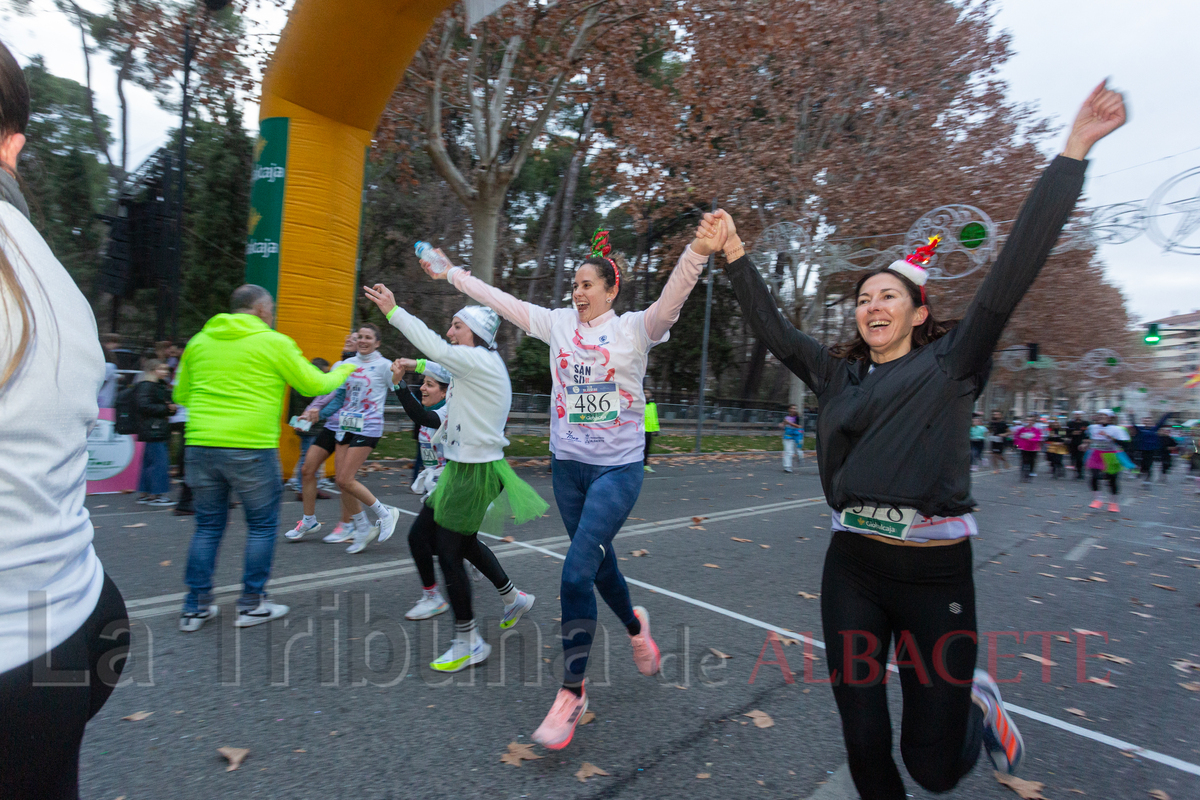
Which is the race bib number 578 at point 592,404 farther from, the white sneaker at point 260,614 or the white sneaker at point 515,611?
the white sneaker at point 260,614

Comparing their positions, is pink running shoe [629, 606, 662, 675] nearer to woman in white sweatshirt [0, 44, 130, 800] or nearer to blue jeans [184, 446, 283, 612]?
blue jeans [184, 446, 283, 612]

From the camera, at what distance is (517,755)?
2.98 metres

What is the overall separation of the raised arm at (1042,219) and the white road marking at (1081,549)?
7.82 meters

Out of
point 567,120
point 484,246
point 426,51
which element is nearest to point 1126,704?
point 484,246

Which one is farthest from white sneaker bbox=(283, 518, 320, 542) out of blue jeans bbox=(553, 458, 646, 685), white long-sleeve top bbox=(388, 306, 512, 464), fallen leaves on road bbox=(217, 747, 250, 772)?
blue jeans bbox=(553, 458, 646, 685)

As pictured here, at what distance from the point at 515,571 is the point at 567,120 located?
868 inches

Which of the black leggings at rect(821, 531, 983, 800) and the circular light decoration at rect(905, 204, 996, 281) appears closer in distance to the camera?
the black leggings at rect(821, 531, 983, 800)

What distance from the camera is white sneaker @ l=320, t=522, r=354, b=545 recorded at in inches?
258

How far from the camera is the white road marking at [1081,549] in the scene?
8.48m

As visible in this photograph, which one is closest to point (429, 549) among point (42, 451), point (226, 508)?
point (226, 508)

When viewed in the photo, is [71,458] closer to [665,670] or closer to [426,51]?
[665,670]

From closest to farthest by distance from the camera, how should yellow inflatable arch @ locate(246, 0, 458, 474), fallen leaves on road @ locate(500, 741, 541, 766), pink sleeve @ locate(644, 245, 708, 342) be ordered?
fallen leaves on road @ locate(500, 741, 541, 766) → pink sleeve @ locate(644, 245, 708, 342) → yellow inflatable arch @ locate(246, 0, 458, 474)

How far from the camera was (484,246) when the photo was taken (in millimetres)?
14172

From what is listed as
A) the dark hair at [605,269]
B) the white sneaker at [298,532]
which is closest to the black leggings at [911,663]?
the dark hair at [605,269]
